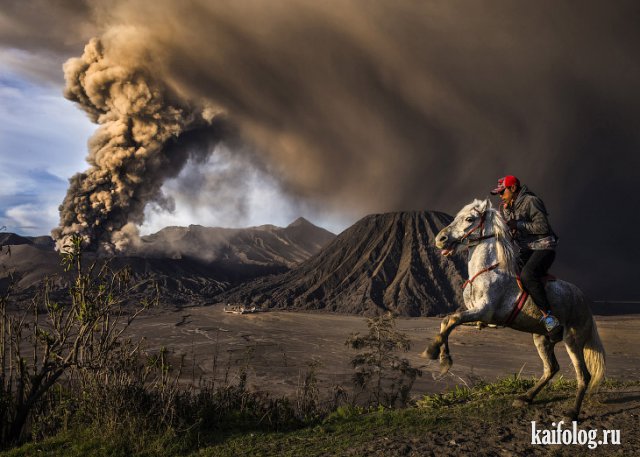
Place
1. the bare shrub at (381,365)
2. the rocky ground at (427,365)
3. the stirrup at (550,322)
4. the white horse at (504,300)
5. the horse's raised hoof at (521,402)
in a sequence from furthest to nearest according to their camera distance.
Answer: the bare shrub at (381,365) → the horse's raised hoof at (521,402) → the stirrup at (550,322) → the white horse at (504,300) → the rocky ground at (427,365)

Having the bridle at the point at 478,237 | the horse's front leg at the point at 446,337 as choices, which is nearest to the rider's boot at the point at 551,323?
the horse's front leg at the point at 446,337

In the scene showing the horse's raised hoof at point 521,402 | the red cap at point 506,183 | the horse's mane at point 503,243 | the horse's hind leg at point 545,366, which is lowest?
the horse's raised hoof at point 521,402

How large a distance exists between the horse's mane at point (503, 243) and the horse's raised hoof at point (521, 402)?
2.02 m

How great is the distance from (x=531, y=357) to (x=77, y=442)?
4964cm

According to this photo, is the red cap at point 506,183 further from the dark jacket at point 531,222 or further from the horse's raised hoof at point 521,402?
the horse's raised hoof at point 521,402

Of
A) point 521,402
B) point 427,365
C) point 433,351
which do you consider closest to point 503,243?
point 433,351

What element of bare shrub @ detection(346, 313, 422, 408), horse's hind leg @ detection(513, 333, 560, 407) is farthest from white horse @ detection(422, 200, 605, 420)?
bare shrub @ detection(346, 313, 422, 408)

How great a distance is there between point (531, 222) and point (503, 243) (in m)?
0.55

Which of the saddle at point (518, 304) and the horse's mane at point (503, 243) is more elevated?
the horse's mane at point (503, 243)

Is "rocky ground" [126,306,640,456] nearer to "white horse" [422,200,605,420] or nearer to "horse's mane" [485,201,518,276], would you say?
"white horse" [422,200,605,420]

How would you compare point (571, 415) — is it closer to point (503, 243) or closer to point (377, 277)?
point (503, 243)

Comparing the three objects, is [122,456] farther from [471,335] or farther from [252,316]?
[252,316]

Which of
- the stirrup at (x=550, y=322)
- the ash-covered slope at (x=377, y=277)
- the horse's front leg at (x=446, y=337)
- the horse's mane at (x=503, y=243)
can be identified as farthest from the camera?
the ash-covered slope at (x=377, y=277)

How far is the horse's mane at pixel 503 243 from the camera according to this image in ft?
21.2
